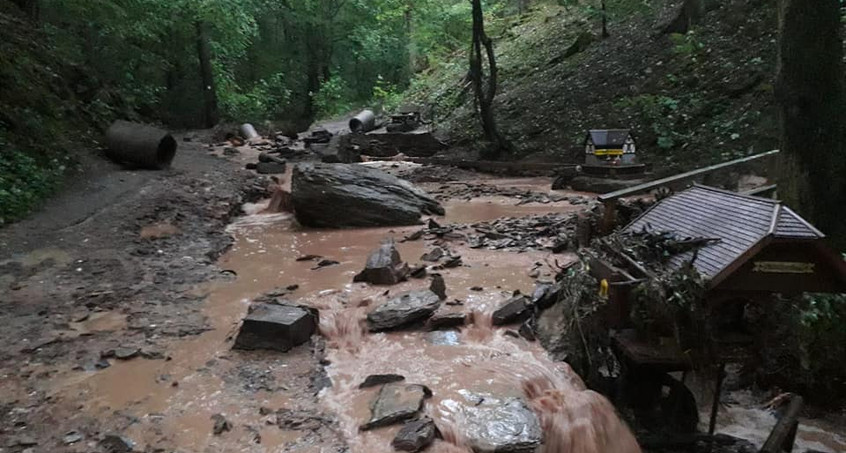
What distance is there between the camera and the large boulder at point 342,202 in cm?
1175

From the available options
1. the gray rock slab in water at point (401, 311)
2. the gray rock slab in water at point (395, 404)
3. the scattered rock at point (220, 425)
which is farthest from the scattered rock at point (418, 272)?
the scattered rock at point (220, 425)

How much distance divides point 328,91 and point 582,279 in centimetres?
2944

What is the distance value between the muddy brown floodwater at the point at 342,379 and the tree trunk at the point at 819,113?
10.5ft

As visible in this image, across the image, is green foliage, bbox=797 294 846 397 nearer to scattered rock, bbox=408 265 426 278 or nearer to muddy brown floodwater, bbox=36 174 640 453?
muddy brown floodwater, bbox=36 174 640 453

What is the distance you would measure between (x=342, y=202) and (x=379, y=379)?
6680 mm

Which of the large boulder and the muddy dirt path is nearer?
the muddy dirt path

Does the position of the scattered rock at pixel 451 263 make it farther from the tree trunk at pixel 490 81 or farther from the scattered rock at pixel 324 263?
the tree trunk at pixel 490 81

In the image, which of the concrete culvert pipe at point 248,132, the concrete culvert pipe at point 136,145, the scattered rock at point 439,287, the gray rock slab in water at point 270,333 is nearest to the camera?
the gray rock slab in water at point 270,333

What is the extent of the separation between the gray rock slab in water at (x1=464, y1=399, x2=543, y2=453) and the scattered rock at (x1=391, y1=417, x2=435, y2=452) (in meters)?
0.30

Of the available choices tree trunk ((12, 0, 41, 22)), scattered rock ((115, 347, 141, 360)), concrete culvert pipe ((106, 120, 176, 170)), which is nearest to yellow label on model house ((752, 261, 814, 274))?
scattered rock ((115, 347, 141, 360))

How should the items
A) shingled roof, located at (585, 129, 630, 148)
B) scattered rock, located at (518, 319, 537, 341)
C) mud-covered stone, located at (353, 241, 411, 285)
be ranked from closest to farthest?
scattered rock, located at (518, 319, 537, 341)
mud-covered stone, located at (353, 241, 411, 285)
shingled roof, located at (585, 129, 630, 148)

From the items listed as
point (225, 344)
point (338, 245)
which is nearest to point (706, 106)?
point (338, 245)

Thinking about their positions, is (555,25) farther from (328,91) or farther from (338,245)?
(338,245)

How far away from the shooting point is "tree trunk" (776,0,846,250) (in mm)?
6352
